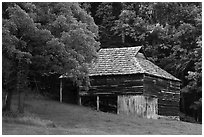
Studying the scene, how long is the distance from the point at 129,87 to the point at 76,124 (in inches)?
457

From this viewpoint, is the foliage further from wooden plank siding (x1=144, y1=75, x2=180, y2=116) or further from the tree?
the tree

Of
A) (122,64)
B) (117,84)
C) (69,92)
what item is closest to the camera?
(117,84)

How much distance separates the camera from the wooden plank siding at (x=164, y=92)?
38062mm

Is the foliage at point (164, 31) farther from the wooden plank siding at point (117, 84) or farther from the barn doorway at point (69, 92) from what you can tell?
the barn doorway at point (69, 92)

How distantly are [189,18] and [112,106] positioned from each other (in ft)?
43.7

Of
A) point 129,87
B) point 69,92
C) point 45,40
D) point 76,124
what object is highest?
point 45,40

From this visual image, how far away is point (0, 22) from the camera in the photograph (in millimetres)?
23047

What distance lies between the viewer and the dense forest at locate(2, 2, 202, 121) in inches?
998

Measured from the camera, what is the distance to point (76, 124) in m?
26.9

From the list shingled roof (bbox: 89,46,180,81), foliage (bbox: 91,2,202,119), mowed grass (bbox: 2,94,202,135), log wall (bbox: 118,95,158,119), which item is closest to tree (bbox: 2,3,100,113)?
mowed grass (bbox: 2,94,202,135)

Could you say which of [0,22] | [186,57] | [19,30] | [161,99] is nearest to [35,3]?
[19,30]

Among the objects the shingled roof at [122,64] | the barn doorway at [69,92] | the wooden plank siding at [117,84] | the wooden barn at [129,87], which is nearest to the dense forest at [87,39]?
the barn doorway at [69,92]

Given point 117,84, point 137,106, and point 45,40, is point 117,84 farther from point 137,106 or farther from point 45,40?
point 45,40

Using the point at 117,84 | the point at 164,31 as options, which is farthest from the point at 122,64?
the point at 164,31
